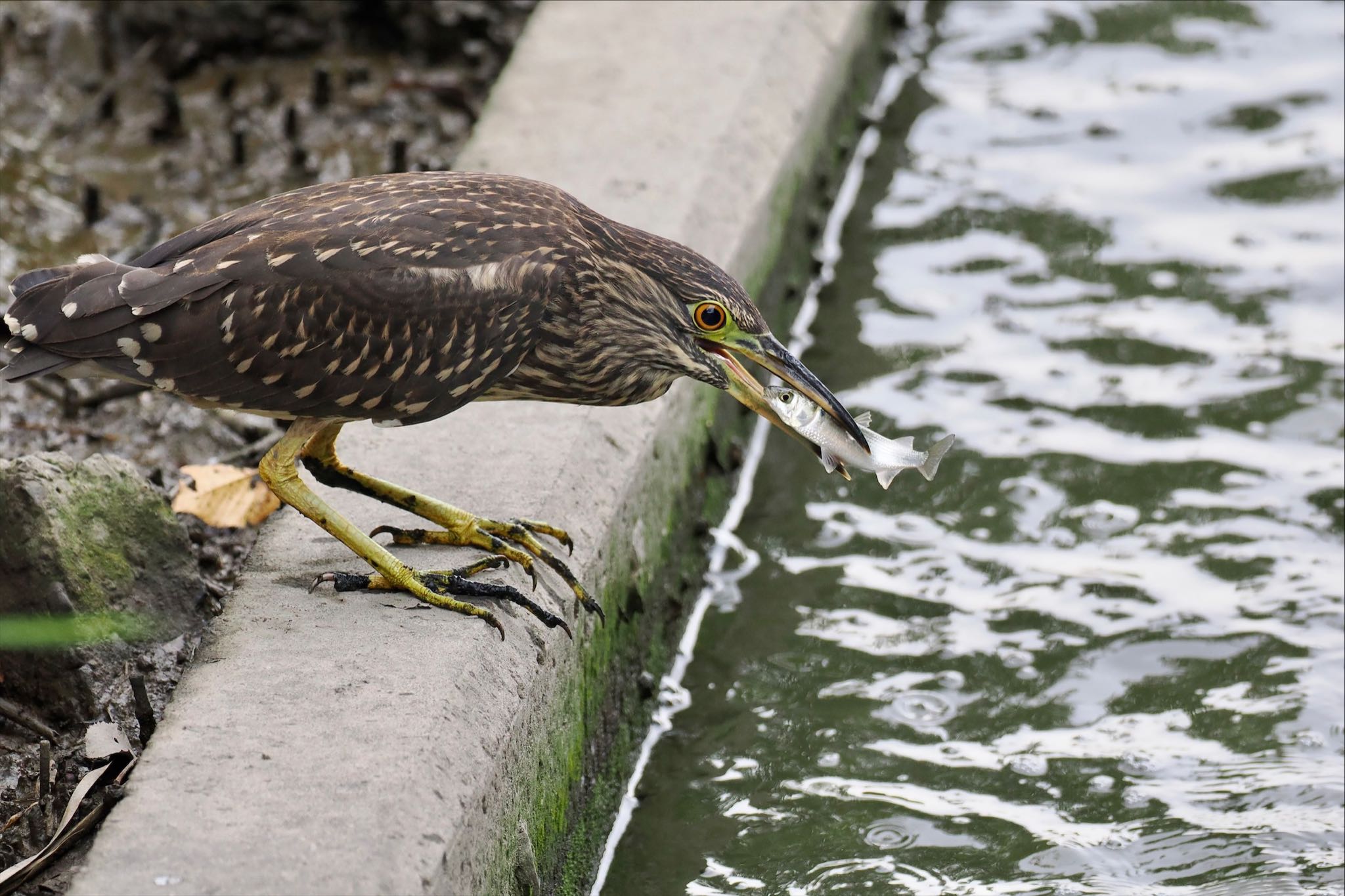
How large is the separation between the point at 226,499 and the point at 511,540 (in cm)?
117

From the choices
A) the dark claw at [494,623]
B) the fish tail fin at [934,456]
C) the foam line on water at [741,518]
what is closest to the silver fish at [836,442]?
the fish tail fin at [934,456]

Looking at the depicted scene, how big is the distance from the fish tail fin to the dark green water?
949mm

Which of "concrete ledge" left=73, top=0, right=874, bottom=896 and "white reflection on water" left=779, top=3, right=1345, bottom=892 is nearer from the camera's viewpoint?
"concrete ledge" left=73, top=0, right=874, bottom=896

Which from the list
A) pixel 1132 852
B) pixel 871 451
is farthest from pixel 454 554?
pixel 1132 852

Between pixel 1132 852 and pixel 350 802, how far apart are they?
81.0 inches

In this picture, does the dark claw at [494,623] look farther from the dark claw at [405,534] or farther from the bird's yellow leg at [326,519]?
the dark claw at [405,534]

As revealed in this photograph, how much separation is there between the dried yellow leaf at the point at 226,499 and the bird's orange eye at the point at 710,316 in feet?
4.84

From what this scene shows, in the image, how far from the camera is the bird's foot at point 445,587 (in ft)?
12.6

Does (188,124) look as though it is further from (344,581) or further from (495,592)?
(495,592)

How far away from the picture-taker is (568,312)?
13.2ft

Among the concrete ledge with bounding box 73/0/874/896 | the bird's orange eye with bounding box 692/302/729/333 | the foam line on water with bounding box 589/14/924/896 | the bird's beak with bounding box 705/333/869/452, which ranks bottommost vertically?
the foam line on water with bounding box 589/14/924/896

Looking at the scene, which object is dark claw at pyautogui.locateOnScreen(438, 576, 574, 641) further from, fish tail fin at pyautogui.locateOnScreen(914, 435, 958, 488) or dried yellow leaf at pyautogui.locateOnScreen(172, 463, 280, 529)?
dried yellow leaf at pyautogui.locateOnScreen(172, 463, 280, 529)

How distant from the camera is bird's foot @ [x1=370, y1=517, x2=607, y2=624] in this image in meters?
4.05

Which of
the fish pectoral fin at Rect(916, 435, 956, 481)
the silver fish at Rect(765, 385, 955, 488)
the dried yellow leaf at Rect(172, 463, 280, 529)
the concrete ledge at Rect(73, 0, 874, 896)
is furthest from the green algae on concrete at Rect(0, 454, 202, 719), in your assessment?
the fish pectoral fin at Rect(916, 435, 956, 481)
